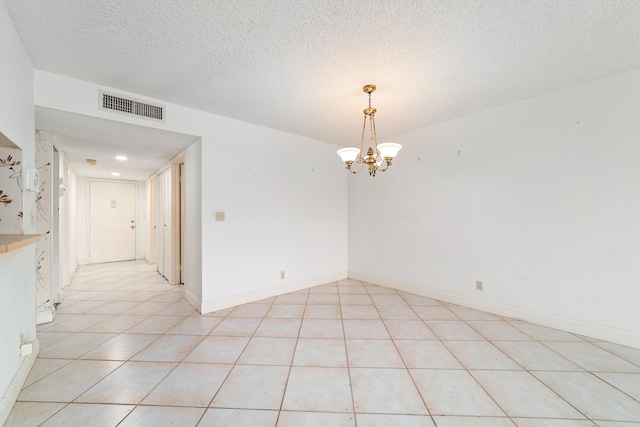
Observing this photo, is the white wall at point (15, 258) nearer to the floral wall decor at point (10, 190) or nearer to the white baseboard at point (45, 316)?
the floral wall decor at point (10, 190)

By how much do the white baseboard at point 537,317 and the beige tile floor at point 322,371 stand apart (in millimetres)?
109

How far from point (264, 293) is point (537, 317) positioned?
124 inches

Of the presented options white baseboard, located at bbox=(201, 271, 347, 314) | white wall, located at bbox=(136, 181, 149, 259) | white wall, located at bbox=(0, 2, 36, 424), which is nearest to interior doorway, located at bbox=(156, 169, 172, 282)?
white baseboard, located at bbox=(201, 271, 347, 314)

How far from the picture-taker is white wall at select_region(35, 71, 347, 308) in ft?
9.20

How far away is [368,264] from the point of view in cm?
419

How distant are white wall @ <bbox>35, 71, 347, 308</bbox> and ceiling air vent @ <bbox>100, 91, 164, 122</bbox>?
6 centimetres

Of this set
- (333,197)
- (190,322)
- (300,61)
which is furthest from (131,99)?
(333,197)

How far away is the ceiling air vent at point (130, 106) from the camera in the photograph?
7.68ft

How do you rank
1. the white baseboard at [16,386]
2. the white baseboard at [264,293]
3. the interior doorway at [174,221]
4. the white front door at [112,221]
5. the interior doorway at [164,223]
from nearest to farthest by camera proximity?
the white baseboard at [16,386] → the white baseboard at [264,293] → the interior doorway at [174,221] → the interior doorway at [164,223] → the white front door at [112,221]

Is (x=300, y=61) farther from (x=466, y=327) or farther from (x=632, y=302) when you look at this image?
(x=632, y=302)

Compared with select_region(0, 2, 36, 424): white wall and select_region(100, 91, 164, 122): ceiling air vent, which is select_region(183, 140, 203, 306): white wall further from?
select_region(0, 2, 36, 424): white wall

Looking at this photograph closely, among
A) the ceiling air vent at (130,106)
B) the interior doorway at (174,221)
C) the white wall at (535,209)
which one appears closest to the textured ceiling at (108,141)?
the ceiling air vent at (130,106)

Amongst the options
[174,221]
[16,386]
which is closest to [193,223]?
[174,221]

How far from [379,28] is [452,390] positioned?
2420 mm
